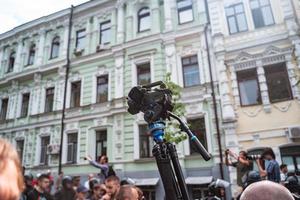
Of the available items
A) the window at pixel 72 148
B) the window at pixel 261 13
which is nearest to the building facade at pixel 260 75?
the window at pixel 261 13

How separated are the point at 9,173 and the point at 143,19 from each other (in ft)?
47.8

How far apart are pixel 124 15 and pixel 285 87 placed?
9.95 meters

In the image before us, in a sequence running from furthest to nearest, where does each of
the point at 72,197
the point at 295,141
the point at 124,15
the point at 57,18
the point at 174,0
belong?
the point at 57,18 < the point at 124,15 < the point at 174,0 < the point at 295,141 < the point at 72,197


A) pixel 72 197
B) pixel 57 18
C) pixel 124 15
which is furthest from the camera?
pixel 57 18

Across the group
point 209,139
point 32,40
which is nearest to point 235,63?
point 209,139

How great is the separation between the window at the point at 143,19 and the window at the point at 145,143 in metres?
6.08

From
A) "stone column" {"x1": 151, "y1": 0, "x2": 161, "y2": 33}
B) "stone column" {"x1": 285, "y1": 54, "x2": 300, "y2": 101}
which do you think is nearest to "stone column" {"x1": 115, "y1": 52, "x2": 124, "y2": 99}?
"stone column" {"x1": 151, "y1": 0, "x2": 161, "y2": 33}

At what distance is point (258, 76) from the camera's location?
10.5m

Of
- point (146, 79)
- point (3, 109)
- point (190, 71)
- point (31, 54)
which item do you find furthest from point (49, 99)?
point (190, 71)

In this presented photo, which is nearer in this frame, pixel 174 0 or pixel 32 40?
pixel 174 0

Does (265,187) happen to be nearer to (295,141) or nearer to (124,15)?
(295,141)

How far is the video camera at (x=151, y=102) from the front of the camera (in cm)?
208

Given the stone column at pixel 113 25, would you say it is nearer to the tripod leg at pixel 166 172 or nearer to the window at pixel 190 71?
the window at pixel 190 71

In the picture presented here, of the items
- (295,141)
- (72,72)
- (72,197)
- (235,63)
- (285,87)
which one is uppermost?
(72,72)
